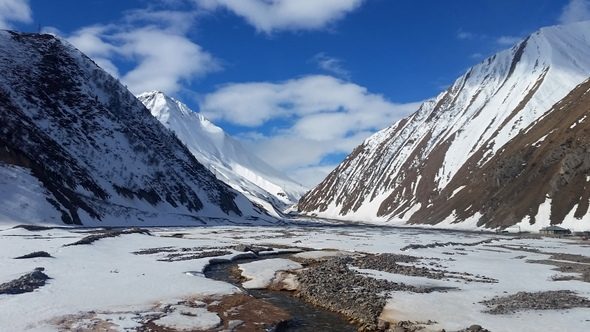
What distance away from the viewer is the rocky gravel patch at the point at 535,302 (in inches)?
990

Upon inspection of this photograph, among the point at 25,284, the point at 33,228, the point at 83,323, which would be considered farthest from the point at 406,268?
the point at 33,228

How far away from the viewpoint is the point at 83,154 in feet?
440

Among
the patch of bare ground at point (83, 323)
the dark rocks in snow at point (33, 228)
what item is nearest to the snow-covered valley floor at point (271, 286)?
the patch of bare ground at point (83, 323)

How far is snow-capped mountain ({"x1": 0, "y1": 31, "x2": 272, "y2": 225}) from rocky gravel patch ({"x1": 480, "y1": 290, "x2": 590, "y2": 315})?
253ft

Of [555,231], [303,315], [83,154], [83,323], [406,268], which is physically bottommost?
[303,315]

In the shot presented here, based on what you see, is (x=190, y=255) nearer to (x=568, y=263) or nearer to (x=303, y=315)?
(x=303, y=315)

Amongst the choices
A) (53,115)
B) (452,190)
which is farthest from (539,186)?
(53,115)

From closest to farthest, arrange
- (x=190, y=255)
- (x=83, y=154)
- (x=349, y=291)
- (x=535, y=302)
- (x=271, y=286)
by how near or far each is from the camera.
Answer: (x=535, y=302), (x=349, y=291), (x=271, y=286), (x=190, y=255), (x=83, y=154)

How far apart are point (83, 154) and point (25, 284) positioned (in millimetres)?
115028

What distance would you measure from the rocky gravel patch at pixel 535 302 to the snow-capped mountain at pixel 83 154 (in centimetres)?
7701

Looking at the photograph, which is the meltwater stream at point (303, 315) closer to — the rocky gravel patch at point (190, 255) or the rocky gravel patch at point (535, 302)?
the rocky gravel patch at point (535, 302)

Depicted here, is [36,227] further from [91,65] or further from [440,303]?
[91,65]

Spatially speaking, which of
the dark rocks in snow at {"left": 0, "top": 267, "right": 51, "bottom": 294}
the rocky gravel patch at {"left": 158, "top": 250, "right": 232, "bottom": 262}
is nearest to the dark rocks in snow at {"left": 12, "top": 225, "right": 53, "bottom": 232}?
the rocky gravel patch at {"left": 158, "top": 250, "right": 232, "bottom": 262}

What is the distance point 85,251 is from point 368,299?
29.6 metres
